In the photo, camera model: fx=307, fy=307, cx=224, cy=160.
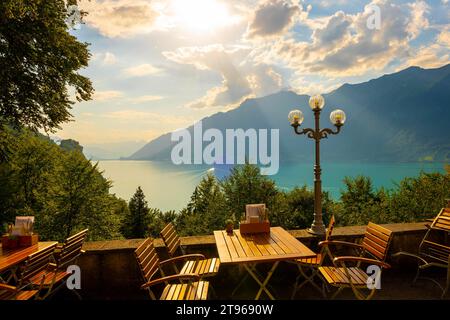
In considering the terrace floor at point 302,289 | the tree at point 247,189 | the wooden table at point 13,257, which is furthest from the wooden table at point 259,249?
A: the tree at point 247,189

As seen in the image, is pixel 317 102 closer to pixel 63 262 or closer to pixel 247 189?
pixel 63 262

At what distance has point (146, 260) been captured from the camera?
3197mm

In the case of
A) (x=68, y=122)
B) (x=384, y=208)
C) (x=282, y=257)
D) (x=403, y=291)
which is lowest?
(x=384, y=208)

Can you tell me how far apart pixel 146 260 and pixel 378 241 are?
8.69 ft

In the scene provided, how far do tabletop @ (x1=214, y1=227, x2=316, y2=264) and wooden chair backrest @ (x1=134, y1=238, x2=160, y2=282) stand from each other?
0.73 metres

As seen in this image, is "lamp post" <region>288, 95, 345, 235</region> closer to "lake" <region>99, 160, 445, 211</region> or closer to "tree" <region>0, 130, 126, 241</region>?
"tree" <region>0, 130, 126, 241</region>

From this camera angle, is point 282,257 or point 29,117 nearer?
point 282,257

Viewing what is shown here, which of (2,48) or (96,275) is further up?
(2,48)

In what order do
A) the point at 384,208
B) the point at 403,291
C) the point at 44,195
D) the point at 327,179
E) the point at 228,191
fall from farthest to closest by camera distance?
1. the point at 327,179
2. the point at 228,191
3. the point at 384,208
4. the point at 44,195
5. the point at 403,291

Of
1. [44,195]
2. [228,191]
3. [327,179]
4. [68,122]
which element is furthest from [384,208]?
[327,179]

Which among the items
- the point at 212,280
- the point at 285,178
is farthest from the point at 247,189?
the point at 285,178
